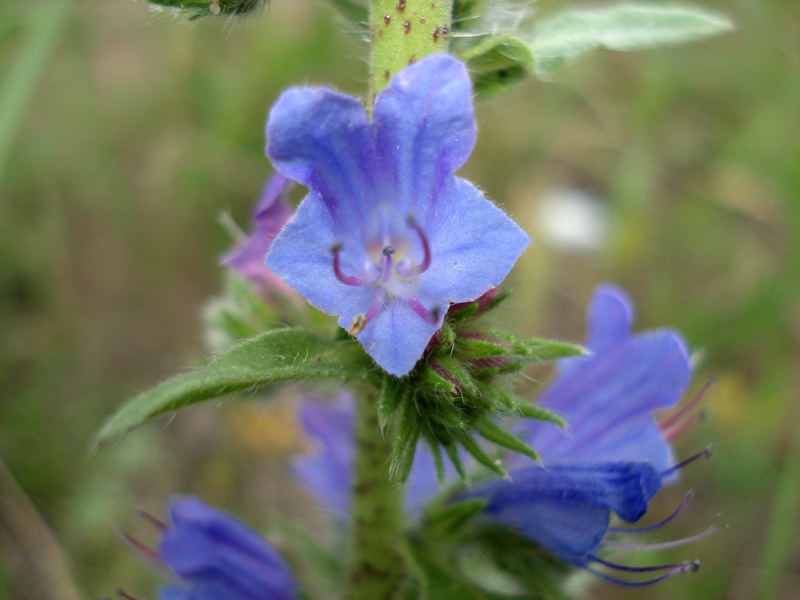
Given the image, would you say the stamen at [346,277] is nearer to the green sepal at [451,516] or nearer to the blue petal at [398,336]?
the blue petal at [398,336]

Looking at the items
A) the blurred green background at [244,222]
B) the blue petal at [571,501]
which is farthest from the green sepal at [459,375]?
the blurred green background at [244,222]

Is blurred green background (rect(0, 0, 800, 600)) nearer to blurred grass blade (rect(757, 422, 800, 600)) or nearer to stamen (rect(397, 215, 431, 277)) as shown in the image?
blurred grass blade (rect(757, 422, 800, 600))

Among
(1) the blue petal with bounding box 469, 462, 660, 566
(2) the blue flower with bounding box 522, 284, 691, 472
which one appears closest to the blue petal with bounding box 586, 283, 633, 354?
(2) the blue flower with bounding box 522, 284, 691, 472

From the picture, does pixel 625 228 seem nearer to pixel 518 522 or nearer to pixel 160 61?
pixel 518 522

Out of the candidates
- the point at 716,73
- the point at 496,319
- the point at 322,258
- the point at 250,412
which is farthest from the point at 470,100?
the point at 716,73

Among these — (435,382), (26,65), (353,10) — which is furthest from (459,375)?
(26,65)

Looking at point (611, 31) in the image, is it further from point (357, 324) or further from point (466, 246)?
point (357, 324)
